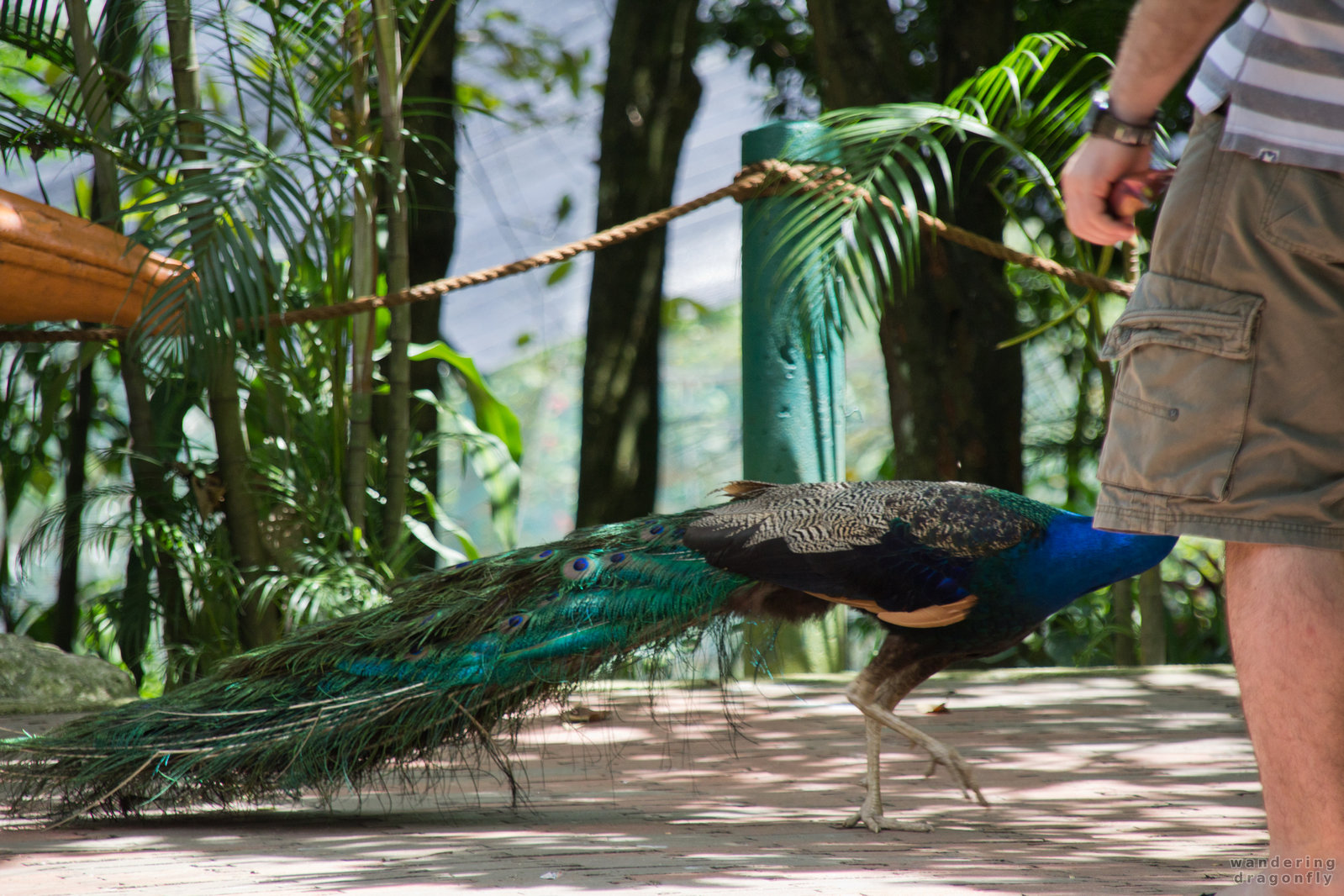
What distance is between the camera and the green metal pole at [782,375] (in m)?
4.41

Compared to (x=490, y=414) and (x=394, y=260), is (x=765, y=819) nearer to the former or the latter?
(x=394, y=260)

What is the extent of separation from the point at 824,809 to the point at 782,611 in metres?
0.47

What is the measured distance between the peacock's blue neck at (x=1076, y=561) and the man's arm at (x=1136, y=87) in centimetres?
106

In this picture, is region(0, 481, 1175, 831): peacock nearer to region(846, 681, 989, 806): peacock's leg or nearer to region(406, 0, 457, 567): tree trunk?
region(846, 681, 989, 806): peacock's leg

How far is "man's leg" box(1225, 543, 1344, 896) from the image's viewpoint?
1.50m

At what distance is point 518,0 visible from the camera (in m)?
9.46

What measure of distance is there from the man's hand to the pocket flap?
93 millimetres

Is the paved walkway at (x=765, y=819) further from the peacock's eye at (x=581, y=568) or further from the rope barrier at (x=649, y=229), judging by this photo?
the rope barrier at (x=649, y=229)

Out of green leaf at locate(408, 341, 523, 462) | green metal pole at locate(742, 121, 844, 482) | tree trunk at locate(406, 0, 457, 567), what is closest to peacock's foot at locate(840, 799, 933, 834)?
green metal pole at locate(742, 121, 844, 482)

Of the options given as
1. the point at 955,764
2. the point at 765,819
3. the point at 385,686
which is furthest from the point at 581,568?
the point at 955,764

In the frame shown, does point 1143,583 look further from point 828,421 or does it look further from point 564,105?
point 564,105

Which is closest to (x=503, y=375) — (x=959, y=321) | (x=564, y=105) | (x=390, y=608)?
(x=564, y=105)

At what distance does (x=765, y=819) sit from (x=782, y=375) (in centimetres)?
199

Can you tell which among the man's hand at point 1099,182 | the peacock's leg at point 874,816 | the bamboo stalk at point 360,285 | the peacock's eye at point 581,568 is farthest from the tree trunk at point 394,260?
the man's hand at point 1099,182
